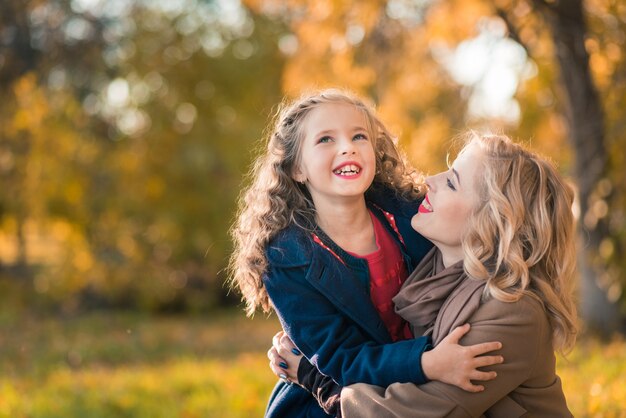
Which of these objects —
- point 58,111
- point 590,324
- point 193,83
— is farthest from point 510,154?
point 193,83

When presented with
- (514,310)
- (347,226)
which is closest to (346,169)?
(347,226)

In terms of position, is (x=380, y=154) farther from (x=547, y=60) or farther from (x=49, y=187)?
(x=49, y=187)

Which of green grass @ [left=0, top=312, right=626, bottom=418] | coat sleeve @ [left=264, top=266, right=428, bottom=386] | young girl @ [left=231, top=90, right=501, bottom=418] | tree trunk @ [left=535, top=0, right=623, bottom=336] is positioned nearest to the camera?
coat sleeve @ [left=264, top=266, right=428, bottom=386]

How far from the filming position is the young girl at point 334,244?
2.80 m

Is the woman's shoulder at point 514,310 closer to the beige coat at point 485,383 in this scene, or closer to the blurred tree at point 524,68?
the beige coat at point 485,383

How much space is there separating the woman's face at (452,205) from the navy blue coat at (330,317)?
0.85 ft

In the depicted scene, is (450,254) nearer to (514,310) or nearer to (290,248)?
(514,310)

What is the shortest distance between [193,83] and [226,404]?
34.3 ft

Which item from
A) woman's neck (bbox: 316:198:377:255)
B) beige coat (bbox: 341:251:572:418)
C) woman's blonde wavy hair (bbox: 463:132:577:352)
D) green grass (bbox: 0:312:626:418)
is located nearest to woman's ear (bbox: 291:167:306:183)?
woman's neck (bbox: 316:198:377:255)

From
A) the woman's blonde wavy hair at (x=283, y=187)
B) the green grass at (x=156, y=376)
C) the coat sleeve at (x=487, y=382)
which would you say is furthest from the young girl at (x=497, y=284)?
the green grass at (x=156, y=376)

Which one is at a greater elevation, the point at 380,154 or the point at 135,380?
the point at 380,154

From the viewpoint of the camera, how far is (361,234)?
10.4ft

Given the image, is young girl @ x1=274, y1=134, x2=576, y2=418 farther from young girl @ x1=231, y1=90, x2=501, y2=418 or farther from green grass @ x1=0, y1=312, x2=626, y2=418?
green grass @ x1=0, y1=312, x2=626, y2=418

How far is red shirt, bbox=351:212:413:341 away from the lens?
308 cm
